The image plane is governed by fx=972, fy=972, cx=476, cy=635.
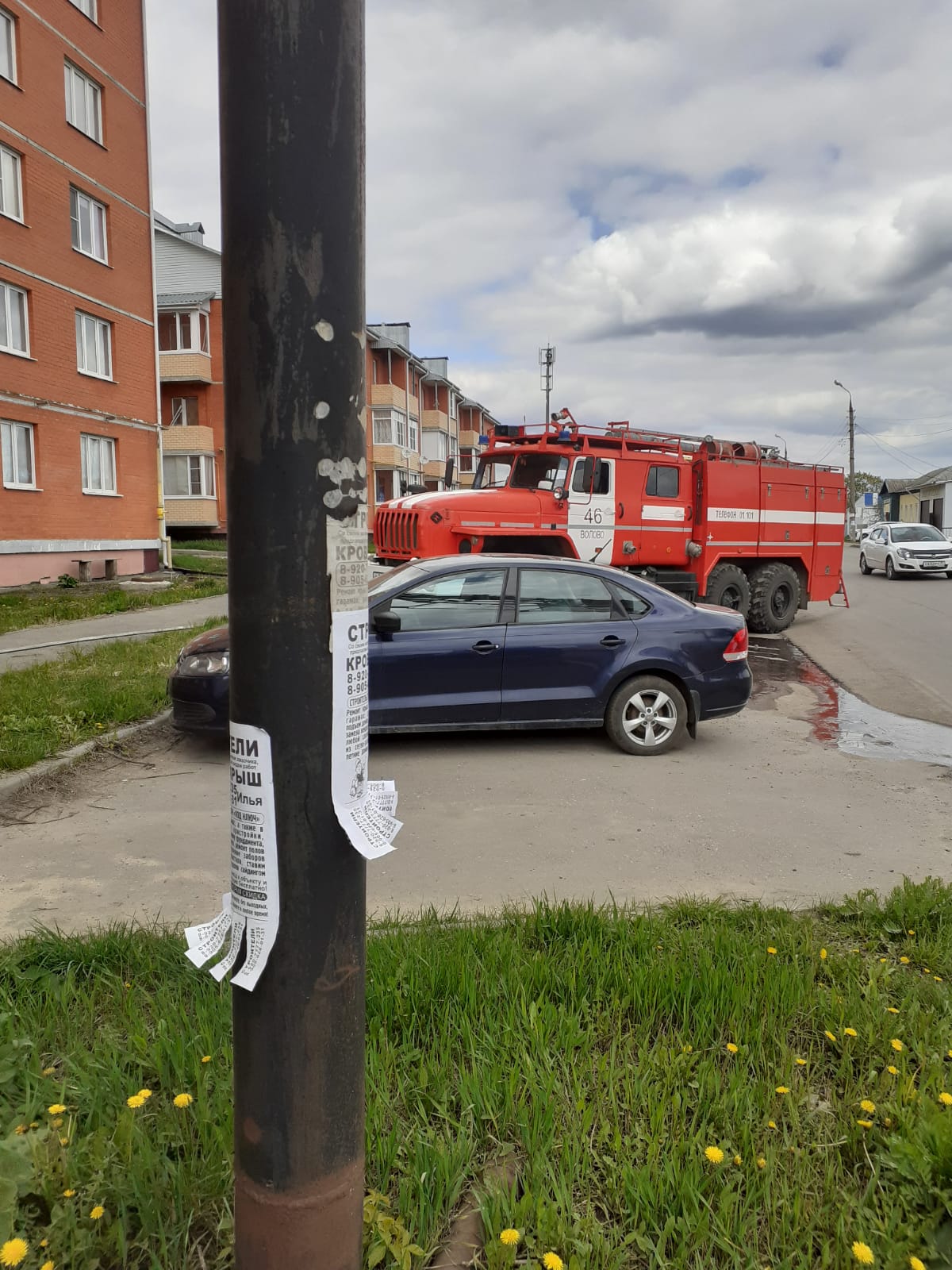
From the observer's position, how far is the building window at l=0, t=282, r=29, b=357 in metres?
20.0

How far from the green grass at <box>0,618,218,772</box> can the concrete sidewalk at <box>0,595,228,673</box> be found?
1.86 ft

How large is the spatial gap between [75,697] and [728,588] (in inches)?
433

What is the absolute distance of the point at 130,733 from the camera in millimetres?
7602

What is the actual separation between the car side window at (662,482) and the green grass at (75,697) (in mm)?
7544

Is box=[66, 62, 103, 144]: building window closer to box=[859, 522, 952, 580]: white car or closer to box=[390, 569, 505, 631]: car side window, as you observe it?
box=[390, 569, 505, 631]: car side window

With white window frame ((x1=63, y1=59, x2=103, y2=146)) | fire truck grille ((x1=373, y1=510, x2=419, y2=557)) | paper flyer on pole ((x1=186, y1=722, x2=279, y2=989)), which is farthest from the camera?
white window frame ((x1=63, y1=59, x2=103, y2=146))

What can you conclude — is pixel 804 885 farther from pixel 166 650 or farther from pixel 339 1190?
pixel 166 650

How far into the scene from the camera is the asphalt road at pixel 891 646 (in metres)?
10.3

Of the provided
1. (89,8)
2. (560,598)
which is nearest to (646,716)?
(560,598)

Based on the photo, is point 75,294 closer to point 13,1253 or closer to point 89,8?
point 89,8

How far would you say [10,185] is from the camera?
2009 cm

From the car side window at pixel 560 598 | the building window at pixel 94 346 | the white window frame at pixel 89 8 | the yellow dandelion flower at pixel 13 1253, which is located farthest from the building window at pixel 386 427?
the yellow dandelion flower at pixel 13 1253

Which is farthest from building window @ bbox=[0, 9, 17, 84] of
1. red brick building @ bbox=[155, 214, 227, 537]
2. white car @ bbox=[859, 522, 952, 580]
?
white car @ bbox=[859, 522, 952, 580]

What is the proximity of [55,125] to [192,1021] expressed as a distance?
23.5 meters
